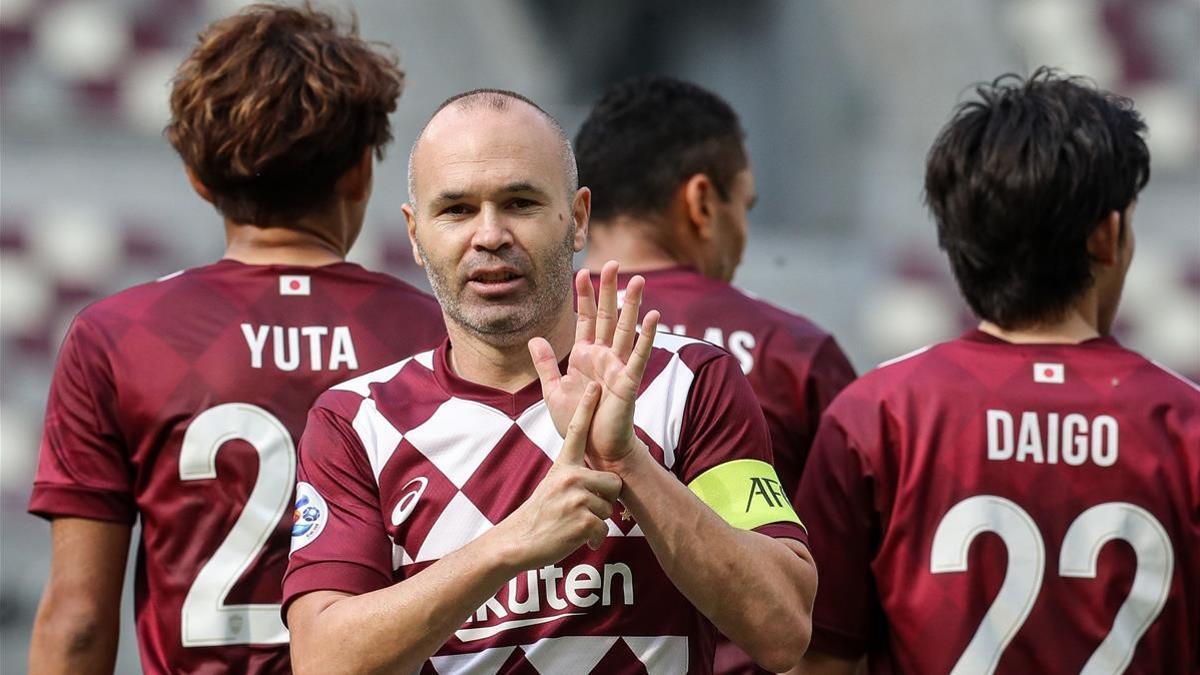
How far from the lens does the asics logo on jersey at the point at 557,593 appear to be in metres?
2.52

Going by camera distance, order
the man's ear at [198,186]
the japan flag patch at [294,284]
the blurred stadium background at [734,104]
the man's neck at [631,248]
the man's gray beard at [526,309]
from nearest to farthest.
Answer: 1. the man's gray beard at [526,309]
2. the japan flag patch at [294,284]
3. the man's ear at [198,186]
4. the man's neck at [631,248]
5. the blurred stadium background at [734,104]

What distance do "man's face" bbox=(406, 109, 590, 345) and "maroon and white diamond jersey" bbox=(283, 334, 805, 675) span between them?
0.14m

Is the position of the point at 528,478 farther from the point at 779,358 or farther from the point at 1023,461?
the point at 779,358

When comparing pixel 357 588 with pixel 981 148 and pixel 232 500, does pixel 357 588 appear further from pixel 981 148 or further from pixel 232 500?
pixel 981 148

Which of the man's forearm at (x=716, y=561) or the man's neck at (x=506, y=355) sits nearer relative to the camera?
the man's forearm at (x=716, y=561)

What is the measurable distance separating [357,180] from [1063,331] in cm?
142

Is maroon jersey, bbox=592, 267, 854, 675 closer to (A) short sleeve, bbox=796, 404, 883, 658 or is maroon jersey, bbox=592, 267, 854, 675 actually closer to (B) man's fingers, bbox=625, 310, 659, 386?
(A) short sleeve, bbox=796, 404, 883, 658

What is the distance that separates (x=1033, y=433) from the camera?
10.1ft

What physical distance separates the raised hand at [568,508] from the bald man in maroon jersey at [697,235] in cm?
140

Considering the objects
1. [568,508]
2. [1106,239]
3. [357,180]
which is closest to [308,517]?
[568,508]

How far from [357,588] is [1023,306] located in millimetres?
1442

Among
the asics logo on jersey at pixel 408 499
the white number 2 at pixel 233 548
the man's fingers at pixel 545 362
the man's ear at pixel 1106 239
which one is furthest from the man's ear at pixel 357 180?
the man's ear at pixel 1106 239

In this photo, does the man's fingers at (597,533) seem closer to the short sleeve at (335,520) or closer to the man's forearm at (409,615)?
the man's forearm at (409,615)

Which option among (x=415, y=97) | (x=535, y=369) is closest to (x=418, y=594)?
(x=535, y=369)
